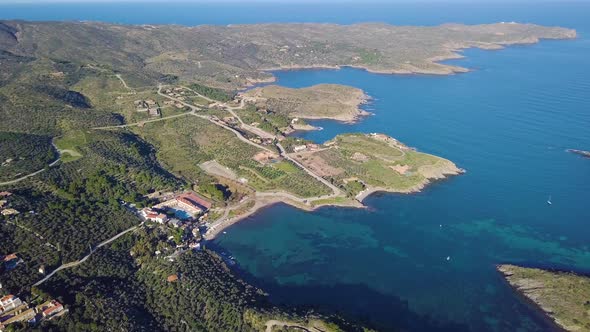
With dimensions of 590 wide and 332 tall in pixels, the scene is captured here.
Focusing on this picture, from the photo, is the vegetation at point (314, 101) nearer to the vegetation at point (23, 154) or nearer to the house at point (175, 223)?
the vegetation at point (23, 154)

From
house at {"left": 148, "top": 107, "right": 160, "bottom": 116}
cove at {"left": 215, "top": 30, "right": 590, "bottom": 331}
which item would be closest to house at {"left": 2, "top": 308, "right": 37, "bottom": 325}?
cove at {"left": 215, "top": 30, "right": 590, "bottom": 331}

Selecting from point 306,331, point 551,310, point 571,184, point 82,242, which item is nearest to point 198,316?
point 306,331

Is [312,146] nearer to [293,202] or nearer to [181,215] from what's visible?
[293,202]

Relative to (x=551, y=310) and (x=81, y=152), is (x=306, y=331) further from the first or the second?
(x=81, y=152)

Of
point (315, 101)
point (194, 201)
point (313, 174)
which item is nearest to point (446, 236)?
point (313, 174)

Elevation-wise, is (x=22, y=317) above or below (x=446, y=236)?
above

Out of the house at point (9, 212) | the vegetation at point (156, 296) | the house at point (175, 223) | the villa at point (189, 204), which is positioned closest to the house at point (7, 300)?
the vegetation at point (156, 296)

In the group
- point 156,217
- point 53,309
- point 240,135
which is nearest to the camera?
point 53,309
